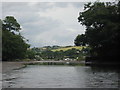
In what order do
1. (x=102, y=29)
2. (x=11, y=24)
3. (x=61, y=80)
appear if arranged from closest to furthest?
1. (x=61, y=80)
2. (x=102, y=29)
3. (x=11, y=24)

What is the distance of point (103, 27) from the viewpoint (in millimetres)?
54969

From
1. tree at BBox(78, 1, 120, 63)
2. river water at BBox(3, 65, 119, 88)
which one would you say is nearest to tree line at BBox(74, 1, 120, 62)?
tree at BBox(78, 1, 120, 63)

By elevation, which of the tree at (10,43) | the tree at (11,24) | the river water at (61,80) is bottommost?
the river water at (61,80)

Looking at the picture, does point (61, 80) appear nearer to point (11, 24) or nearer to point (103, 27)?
point (103, 27)

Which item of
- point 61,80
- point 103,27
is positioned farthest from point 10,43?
point 61,80

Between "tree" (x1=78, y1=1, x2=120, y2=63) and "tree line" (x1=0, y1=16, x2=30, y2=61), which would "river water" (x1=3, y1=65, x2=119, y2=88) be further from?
"tree line" (x1=0, y1=16, x2=30, y2=61)

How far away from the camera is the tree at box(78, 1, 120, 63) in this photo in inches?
2005

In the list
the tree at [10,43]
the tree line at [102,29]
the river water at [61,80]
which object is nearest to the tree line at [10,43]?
the tree at [10,43]

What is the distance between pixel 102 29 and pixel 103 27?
2.25 feet

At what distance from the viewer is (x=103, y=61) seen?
2403 inches

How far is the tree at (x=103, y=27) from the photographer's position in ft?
167

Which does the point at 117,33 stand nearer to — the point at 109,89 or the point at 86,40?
the point at 86,40

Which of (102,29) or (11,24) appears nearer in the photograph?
(102,29)

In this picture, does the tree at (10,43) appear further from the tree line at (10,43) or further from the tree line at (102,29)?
the tree line at (102,29)
